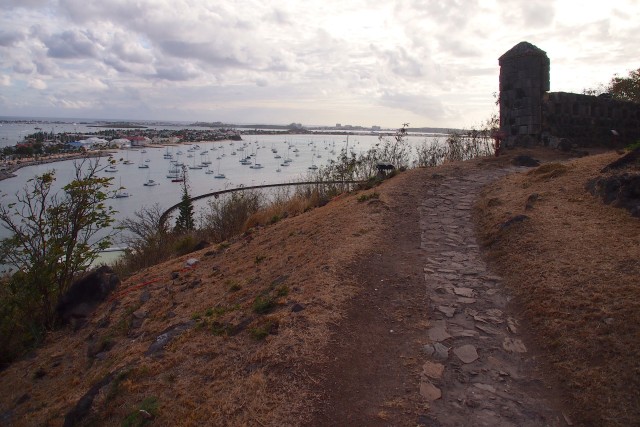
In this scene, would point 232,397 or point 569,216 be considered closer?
point 232,397

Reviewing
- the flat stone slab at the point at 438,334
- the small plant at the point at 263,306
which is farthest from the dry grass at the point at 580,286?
the small plant at the point at 263,306

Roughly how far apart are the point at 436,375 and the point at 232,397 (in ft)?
5.31

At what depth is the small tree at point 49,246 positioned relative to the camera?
8.48m

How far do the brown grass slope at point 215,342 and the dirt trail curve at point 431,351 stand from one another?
28 centimetres

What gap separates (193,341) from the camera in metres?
4.91

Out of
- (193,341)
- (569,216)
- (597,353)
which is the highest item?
(569,216)

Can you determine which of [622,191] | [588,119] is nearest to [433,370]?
[622,191]

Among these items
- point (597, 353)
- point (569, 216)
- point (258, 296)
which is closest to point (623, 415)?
point (597, 353)

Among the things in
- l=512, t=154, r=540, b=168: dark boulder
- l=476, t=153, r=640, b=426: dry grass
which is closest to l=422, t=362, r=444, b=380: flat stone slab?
l=476, t=153, r=640, b=426: dry grass

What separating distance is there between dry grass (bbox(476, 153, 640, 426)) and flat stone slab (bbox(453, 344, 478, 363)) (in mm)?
566

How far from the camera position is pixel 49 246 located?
9.09 metres

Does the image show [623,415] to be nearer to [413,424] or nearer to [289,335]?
[413,424]

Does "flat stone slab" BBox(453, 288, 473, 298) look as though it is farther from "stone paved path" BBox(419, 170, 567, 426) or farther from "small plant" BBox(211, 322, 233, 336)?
"small plant" BBox(211, 322, 233, 336)

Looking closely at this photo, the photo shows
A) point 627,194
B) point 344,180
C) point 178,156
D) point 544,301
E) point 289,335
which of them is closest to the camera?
point 289,335
